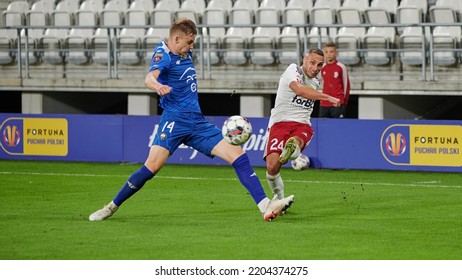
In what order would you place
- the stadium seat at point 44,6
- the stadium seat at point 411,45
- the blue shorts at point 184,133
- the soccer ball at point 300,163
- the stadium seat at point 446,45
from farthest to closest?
the stadium seat at point 44,6 → the stadium seat at point 411,45 → the stadium seat at point 446,45 → the soccer ball at point 300,163 → the blue shorts at point 184,133

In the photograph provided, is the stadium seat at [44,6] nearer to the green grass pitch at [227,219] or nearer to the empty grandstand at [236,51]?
the empty grandstand at [236,51]

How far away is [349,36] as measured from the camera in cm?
2391

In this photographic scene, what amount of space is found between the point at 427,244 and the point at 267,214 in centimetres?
200

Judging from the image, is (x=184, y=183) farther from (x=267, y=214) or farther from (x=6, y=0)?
(x=6, y=0)

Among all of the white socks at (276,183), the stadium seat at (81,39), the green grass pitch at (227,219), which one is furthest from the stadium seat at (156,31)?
the white socks at (276,183)

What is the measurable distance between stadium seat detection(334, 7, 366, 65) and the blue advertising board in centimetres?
329

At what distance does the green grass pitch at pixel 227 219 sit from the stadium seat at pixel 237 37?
5.67 meters

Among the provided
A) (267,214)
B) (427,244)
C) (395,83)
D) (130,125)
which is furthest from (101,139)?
(427,244)

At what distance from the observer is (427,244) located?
11.2 m

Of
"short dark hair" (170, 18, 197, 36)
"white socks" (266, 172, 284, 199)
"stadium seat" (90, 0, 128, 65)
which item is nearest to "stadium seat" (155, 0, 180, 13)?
"stadium seat" (90, 0, 128, 65)

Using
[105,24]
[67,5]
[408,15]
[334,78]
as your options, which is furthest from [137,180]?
[67,5]

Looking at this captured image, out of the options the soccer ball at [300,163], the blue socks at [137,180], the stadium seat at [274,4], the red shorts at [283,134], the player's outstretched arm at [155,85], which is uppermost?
the stadium seat at [274,4]

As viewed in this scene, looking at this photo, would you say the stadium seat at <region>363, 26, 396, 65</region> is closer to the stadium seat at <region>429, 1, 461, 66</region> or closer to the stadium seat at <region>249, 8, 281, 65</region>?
the stadium seat at <region>429, 1, 461, 66</region>

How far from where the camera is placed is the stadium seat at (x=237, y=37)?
24969mm
